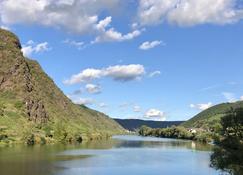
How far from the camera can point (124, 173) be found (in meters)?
92.4

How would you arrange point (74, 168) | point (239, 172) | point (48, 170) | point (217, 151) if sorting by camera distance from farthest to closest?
1. point (74, 168)
2. point (48, 170)
3. point (217, 151)
4. point (239, 172)

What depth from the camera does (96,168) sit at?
331 ft

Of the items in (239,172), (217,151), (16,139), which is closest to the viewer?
(239,172)

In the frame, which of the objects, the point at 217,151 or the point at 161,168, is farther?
the point at 161,168

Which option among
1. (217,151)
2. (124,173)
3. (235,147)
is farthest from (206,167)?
(235,147)

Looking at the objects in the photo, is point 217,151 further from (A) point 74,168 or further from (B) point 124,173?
(A) point 74,168

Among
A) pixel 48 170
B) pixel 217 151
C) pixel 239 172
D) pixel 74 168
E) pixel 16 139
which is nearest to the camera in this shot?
pixel 239 172

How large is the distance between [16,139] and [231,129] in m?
134

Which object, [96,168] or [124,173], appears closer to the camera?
[124,173]

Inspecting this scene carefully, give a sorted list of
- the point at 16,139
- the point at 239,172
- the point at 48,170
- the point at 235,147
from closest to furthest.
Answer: the point at 239,172, the point at 235,147, the point at 48,170, the point at 16,139

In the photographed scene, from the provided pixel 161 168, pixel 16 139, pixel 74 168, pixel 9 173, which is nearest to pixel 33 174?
pixel 9 173

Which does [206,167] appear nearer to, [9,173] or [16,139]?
[9,173]

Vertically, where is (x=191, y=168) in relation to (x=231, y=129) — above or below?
below

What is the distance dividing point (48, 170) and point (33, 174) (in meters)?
6.96
